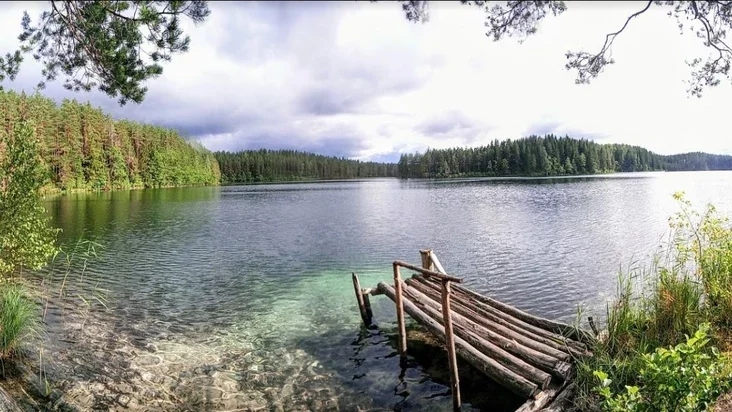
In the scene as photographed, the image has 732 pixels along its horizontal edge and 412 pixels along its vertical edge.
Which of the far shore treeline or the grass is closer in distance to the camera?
the grass

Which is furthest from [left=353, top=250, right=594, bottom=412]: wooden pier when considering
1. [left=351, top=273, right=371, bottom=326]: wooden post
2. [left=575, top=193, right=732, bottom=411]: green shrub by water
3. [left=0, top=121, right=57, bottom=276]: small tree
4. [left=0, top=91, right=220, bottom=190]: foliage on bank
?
[left=0, top=91, right=220, bottom=190]: foliage on bank

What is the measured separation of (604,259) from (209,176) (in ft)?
514

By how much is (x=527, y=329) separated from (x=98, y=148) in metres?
105

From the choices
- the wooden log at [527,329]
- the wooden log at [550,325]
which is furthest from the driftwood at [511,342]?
the wooden log at [550,325]

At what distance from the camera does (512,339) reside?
8938 mm

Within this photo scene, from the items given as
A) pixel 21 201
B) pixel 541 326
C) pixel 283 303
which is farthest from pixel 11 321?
pixel 541 326

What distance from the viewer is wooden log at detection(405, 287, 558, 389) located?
748 cm

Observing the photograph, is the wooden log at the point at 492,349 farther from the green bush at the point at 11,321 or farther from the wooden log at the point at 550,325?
the green bush at the point at 11,321

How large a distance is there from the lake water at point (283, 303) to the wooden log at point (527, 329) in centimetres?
155

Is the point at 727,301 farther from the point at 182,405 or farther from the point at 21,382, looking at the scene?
A: the point at 21,382

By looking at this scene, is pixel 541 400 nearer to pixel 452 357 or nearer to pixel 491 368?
pixel 491 368

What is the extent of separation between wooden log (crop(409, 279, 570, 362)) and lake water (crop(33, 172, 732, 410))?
1.17 metres

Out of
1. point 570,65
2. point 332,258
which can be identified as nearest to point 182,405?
point 570,65

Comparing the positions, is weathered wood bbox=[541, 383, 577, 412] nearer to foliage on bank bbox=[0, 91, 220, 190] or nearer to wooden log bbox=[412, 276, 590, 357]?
wooden log bbox=[412, 276, 590, 357]
